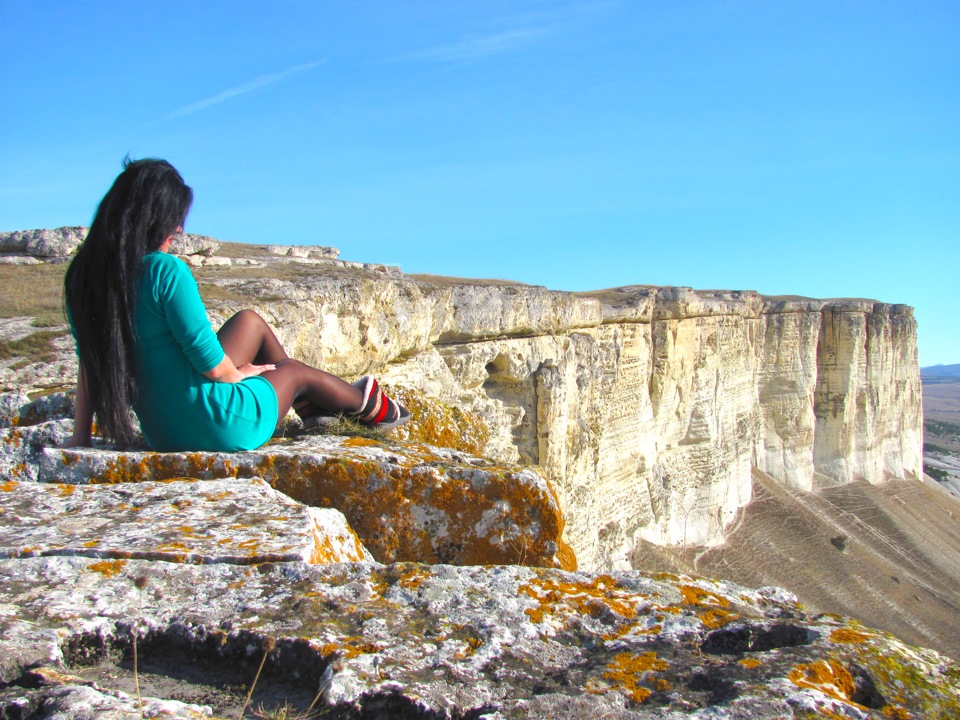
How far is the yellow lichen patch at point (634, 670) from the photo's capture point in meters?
1.42

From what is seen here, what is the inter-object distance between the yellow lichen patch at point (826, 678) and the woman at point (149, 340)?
199cm

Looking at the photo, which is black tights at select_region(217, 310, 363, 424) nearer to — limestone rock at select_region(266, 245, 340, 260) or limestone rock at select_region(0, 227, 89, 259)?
limestone rock at select_region(0, 227, 89, 259)

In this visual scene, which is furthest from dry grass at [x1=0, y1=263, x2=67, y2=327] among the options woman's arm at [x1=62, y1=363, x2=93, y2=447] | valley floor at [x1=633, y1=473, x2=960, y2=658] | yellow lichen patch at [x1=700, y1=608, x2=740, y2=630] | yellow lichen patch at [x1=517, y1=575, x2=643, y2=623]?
valley floor at [x1=633, y1=473, x2=960, y2=658]

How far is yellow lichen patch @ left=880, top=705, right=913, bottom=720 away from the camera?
4.54ft

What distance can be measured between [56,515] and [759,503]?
19367 mm

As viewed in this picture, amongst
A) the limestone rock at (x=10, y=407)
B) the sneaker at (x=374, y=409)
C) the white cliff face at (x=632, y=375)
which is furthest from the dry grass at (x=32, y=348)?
the sneaker at (x=374, y=409)

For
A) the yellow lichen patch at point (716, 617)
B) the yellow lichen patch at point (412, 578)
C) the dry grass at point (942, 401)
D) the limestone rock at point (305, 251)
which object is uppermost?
the limestone rock at point (305, 251)

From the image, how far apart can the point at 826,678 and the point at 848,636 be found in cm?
23

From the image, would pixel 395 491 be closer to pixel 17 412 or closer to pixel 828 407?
pixel 17 412

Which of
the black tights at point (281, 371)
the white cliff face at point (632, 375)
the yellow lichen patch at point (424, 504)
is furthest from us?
the white cliff face at point (632, 375)

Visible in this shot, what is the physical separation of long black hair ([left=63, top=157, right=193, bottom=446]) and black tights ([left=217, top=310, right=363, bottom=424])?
45 centimetres

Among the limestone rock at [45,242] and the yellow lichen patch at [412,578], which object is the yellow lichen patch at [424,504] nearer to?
the yellow lichen patch at [412,578]

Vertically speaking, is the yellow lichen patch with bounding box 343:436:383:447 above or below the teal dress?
below

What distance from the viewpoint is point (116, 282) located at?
8.90 feet
